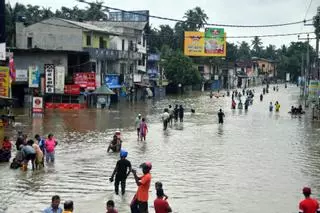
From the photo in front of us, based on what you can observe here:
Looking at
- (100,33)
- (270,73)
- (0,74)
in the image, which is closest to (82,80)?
(100,33)

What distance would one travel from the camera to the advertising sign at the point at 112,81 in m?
61.2

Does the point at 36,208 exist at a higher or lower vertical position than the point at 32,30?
lower

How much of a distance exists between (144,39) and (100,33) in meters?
16.7

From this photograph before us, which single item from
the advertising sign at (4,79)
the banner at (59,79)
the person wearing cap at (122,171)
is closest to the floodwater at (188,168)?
the person wearing cap at (122,171)

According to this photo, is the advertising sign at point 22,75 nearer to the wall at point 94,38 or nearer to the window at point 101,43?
the wall at point 94,38

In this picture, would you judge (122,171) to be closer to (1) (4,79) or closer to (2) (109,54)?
(1) (4,79)

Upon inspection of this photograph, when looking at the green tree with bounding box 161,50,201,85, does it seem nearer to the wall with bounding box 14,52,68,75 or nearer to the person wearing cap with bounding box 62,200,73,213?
the wall with bounding box 14,52,68,75

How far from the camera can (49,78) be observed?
156ft

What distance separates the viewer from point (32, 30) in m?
60.9

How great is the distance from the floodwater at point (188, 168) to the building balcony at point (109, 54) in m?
22.0

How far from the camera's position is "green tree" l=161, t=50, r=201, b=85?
8988 cm

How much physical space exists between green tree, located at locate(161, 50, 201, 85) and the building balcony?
796 inches

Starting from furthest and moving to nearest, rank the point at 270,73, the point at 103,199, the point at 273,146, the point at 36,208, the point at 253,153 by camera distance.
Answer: the point at 270,73
the point at 273,146
the point at 253,153
the point at 103,199
the point at 36,208

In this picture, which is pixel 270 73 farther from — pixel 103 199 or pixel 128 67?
pixel 103 199
